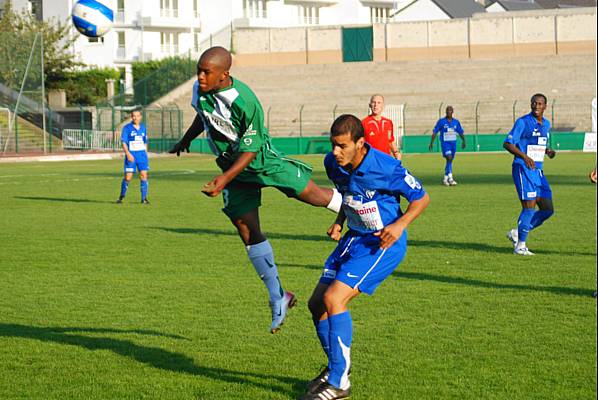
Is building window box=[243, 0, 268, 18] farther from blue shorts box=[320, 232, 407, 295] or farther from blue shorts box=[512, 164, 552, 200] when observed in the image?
blue shorts box=[320, 232, 407, 295]

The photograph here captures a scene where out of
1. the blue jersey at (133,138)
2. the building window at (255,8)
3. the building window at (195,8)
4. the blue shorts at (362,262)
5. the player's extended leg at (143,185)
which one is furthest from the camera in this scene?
the building window at (255,8)

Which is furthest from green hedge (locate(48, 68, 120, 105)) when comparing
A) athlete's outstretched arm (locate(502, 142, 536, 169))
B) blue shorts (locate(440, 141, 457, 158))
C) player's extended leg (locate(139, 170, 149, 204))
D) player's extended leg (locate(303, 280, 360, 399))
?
player's extended leg (locate(303, 280, 360, 399))

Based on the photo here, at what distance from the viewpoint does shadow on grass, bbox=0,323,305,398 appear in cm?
663

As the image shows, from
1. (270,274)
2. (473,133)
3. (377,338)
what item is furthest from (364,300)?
(473,133)

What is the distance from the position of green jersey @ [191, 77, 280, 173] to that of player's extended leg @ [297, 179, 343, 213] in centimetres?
34

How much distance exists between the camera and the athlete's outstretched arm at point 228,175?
677 centimetres

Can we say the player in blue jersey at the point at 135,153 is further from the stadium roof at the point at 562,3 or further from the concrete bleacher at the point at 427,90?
the stadium roof at the point at 562,3

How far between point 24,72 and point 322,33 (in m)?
26.2

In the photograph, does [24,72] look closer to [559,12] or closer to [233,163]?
[559,12]

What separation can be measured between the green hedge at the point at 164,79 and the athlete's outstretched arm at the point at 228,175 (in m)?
52.5

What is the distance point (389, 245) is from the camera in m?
5.98

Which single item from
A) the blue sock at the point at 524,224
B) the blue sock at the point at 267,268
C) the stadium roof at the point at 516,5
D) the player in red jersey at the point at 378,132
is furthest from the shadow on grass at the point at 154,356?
the stadium roof at the point at 516,5

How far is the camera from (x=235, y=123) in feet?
24.1

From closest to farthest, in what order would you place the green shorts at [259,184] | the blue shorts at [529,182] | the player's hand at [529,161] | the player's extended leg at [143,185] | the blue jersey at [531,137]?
the green shorts at [259,184]
the player's hand at [529,161]
the blue shorts at [529,182]
the blue jersey at [531,137]
the player's extended leg at [143,185]
